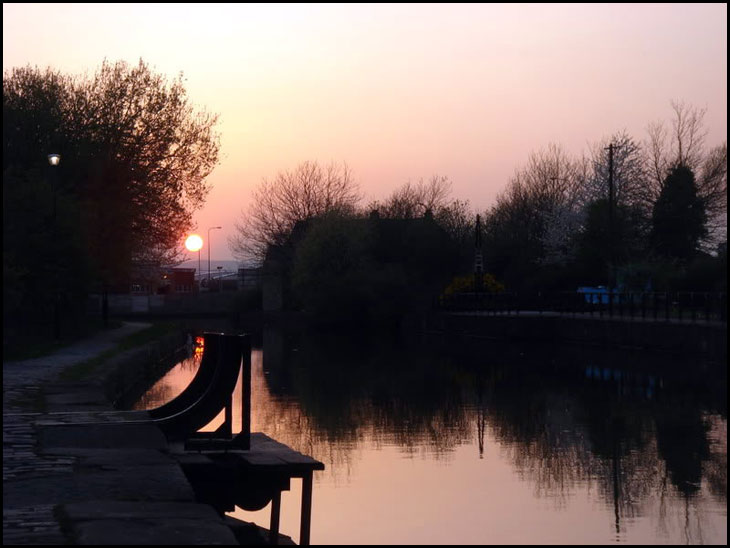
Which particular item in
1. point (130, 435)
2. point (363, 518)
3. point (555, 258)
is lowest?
point (363, 518)

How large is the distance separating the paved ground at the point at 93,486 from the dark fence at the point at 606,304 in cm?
2597

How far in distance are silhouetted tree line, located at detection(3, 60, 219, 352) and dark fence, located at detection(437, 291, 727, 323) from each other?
17536 millimetres

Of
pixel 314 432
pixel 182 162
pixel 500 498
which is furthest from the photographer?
pixel 182 162

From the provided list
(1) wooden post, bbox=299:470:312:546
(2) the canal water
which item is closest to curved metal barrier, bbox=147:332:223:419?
(2) the canal water

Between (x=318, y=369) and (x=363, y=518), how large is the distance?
2263 cm

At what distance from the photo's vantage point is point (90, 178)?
43.0m

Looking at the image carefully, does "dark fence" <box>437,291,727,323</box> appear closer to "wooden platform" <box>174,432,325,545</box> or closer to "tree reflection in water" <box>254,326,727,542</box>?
"tree reflection in water" <box>254,326,727,542</box>

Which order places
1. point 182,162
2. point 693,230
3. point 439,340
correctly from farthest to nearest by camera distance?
point 693,230 → point 439,340 → point 182,162

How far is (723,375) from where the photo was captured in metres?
31.0

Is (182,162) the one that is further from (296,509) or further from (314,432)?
(296,509)

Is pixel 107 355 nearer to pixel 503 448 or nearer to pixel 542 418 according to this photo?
pixel 542 418

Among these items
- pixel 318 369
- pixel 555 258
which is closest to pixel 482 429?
pixel 318 369

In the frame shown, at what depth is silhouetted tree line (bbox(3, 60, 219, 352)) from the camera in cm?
3628

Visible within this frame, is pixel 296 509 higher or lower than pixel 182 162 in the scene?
lower
